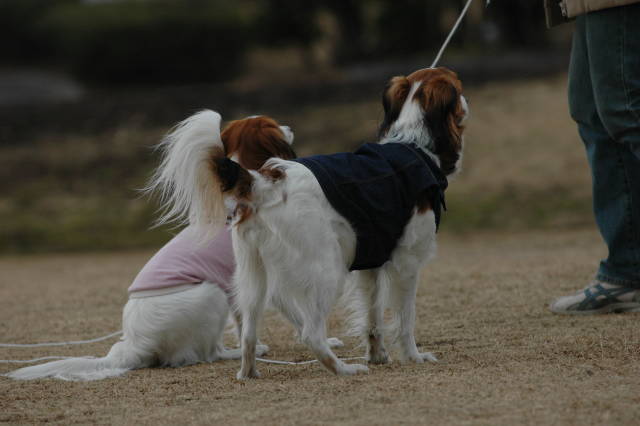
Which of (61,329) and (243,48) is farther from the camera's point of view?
(243,48)

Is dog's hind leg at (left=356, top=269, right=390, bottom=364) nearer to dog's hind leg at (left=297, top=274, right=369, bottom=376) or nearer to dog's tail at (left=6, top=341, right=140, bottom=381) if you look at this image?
dog's hind leg at (left=297, top=274, right=369, bottom=376)

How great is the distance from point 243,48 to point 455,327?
59.6ft

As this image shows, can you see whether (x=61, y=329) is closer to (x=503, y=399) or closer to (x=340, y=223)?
(x=340, y=223)

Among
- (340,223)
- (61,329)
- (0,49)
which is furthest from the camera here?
(0,49)

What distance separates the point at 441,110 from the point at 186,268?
5.01 ft

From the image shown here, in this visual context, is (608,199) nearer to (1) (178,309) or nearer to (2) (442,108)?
(2) (442,108)

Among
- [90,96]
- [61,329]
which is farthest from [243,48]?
[61,329]

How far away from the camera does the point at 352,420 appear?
10.3ft

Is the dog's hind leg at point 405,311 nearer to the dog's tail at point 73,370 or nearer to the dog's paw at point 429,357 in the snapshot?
the dog's paw at point 429,357

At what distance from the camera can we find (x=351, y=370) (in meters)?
3.99

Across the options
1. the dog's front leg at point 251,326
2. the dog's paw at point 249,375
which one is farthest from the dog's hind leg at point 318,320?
the dog's paw at point 249,375

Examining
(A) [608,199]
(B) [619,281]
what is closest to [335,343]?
(B) [619,281]

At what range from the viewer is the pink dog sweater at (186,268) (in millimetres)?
4598

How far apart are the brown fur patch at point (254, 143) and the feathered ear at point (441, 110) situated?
0.91m
